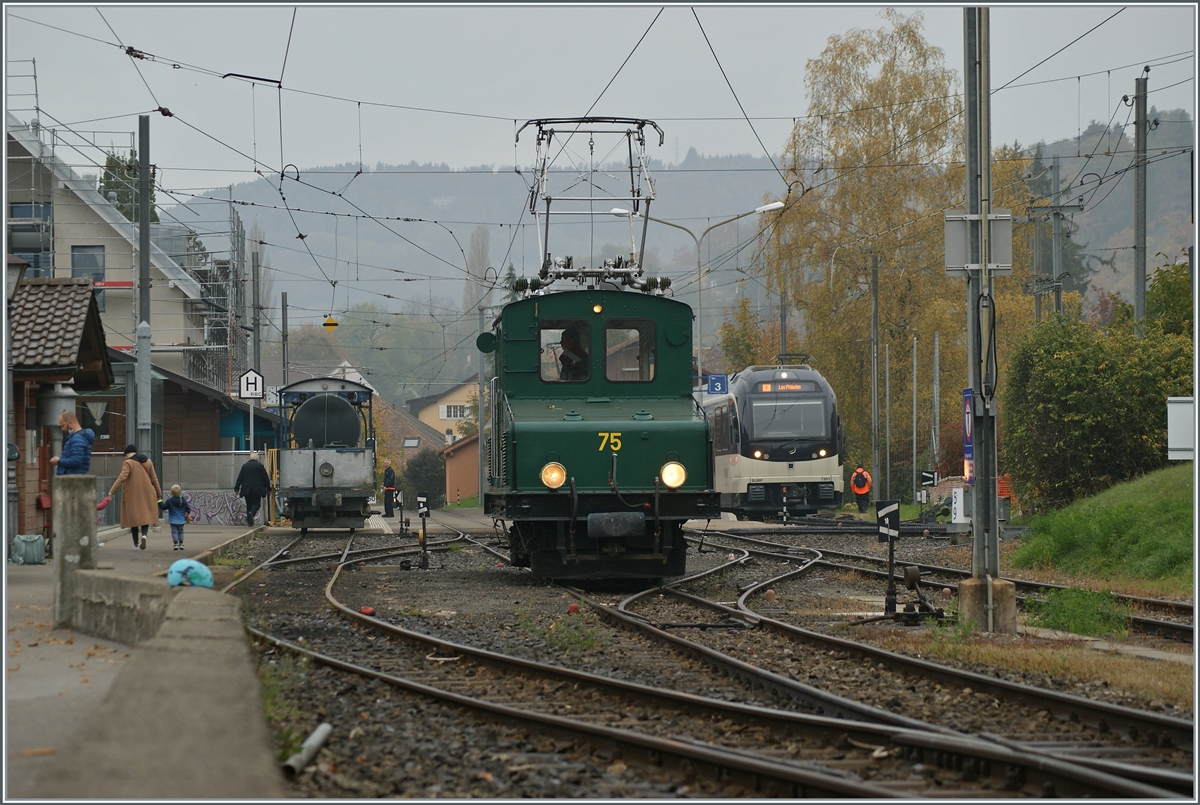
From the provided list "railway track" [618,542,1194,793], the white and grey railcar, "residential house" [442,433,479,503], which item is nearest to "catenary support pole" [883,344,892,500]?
the white and grey railcar

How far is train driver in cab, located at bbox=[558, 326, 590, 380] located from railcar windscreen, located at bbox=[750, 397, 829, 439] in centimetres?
1622

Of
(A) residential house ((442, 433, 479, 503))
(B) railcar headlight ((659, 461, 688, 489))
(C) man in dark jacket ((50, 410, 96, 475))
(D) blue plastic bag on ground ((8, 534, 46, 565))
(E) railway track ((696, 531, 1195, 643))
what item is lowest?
(A) residential house ((442, 433, 479, 503))

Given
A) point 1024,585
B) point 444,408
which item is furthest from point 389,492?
point 444,408

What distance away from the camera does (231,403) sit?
145 feet

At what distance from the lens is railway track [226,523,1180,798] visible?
586cm

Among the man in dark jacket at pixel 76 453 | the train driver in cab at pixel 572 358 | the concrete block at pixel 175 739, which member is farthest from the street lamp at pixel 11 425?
the concrete block at pixel 175 739

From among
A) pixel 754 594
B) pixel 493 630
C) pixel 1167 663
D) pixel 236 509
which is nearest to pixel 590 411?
pixel 754 594

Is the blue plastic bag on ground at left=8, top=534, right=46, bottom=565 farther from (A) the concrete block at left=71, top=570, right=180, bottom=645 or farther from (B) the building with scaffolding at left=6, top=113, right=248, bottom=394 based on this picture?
(B) the building with scaffolding at left=6, top=113, right=248, bottom=394

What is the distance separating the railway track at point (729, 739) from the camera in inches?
231

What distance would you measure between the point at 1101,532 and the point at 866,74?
31.0m

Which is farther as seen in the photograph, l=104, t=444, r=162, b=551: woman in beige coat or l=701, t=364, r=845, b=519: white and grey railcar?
l=701, t=364, r=845, b=519: white and grey railcar

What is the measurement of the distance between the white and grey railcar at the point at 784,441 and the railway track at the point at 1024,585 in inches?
231

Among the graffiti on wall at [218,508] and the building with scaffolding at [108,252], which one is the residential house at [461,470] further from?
the graffiti on wall at [218,508]

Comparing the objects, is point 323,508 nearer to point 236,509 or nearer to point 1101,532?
point 236,509
